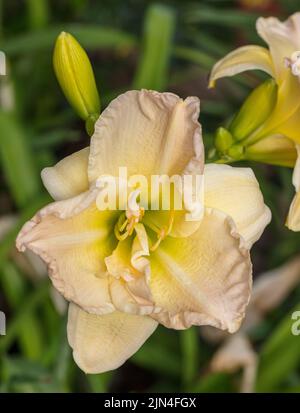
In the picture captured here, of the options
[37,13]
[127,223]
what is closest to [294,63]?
[127,223]

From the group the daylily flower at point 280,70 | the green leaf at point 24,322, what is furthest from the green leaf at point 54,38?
the daylily flower at point 280,70

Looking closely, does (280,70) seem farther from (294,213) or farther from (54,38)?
(54,38)

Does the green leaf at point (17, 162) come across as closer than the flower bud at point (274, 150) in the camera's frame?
No

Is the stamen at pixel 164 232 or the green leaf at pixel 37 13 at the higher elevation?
the stamen at pixel 164 232

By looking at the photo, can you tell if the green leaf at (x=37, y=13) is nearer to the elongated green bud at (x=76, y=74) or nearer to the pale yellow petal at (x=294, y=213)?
the elongated green bud at (x=76, y=74)

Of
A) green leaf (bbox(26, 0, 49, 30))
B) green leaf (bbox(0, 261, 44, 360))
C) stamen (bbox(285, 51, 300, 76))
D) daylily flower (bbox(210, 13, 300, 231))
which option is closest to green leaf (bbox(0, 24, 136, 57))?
green leaf (bbox(26, 0, 49, 30))

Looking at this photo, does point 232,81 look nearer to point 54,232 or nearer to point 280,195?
point 280,195
